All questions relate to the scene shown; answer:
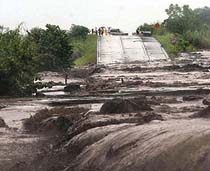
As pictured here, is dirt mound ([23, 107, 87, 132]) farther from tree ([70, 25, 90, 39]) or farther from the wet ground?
tree ([70, 25, 90, 39])

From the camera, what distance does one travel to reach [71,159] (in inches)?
498

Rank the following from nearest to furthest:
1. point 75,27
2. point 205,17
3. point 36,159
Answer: point 36,159 → point 75,27 → point 205,17

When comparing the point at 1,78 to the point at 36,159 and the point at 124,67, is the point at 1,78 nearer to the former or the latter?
the point at 36,159

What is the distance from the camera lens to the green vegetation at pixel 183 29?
253ft

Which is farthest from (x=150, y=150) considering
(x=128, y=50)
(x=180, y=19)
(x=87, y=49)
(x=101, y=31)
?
(x=180, y=19)

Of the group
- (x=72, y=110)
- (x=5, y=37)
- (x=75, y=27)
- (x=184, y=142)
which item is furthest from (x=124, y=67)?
(x=184, y=142)

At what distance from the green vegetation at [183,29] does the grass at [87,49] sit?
8.42 meters

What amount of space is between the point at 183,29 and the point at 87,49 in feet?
75.2

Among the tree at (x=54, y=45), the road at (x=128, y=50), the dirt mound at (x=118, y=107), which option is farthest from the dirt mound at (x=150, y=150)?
the road at (x=128, y=50)

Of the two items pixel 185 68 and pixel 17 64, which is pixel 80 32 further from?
pixel 17 64

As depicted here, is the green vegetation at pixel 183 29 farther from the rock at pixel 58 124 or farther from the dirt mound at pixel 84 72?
the rock at pixel 58 124

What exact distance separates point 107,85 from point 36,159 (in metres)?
22.1

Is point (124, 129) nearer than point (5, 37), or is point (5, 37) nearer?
point (124, 129)

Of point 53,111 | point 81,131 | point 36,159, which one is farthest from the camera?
point 53,111
